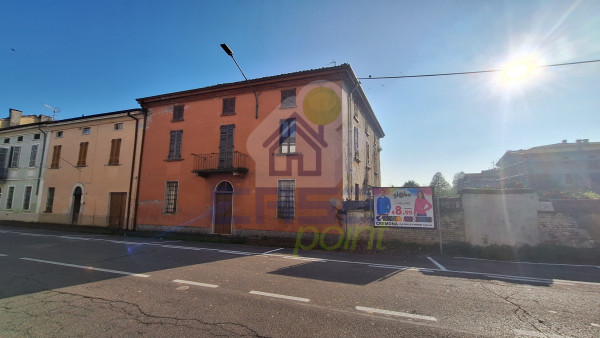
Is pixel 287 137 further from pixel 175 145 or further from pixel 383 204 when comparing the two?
pixel 175 145

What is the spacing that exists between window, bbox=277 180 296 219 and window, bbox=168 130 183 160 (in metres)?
7.08

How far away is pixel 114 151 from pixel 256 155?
11.2 metres

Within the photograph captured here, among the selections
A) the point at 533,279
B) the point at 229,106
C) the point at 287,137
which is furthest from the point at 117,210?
the point at 533,279

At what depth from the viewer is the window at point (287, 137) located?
44.0ft

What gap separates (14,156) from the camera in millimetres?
21969

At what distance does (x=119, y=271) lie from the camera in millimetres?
6148

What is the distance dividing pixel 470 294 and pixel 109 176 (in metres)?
20.6

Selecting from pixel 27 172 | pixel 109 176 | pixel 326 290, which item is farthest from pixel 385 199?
pixel 27 172

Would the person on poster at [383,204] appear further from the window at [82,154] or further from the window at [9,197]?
the window at [9,197]

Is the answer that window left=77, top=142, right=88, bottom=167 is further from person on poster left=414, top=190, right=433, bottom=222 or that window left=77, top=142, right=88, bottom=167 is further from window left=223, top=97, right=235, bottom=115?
person on poster left=414, top=190, right=433, bottom=222

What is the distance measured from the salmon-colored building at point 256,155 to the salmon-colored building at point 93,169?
149 centimetres

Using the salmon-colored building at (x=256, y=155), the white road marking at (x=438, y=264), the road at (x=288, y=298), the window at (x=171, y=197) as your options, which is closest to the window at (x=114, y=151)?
the salmon-colored building at (x=256, y=155)

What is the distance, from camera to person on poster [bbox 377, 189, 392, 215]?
1062 cm

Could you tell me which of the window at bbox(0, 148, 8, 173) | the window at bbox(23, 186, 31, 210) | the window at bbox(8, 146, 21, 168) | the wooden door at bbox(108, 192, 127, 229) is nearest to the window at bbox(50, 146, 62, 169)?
the window at bbox(23, 186, 31, 210)
